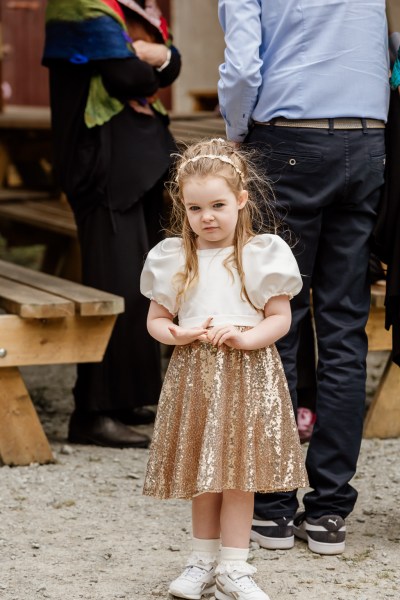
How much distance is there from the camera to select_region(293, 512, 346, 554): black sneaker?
11.6 feet

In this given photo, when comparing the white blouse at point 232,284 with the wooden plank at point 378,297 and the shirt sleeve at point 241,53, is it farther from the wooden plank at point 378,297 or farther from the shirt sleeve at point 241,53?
the wooden plank at point 378,297

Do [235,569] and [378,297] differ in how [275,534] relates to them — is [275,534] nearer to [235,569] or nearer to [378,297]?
[235,569]

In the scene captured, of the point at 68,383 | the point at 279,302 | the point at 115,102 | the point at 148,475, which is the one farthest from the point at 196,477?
the point at 68,383

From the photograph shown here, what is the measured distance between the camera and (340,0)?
3.33 m

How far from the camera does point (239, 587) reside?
3.04 meters

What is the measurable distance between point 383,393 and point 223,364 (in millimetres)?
1921

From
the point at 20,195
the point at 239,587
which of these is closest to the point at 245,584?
the point at 239,587

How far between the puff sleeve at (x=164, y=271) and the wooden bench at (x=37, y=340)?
3.90 feet

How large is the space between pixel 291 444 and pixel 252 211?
70 cm

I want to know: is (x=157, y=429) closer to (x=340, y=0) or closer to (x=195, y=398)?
(x=195, y=398)

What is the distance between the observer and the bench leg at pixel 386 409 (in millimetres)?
4777

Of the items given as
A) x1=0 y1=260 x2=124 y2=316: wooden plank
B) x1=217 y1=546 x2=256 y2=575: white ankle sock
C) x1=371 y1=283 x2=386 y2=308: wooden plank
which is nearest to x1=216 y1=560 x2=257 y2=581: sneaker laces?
x1=217 y1=546 x2=256 y2=575: white ankle sock

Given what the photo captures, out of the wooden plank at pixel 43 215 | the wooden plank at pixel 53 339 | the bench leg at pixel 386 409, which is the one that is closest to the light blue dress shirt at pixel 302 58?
the wooden plank at pixel 53 339

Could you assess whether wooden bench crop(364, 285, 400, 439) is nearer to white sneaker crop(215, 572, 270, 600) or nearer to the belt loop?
the belt loop
